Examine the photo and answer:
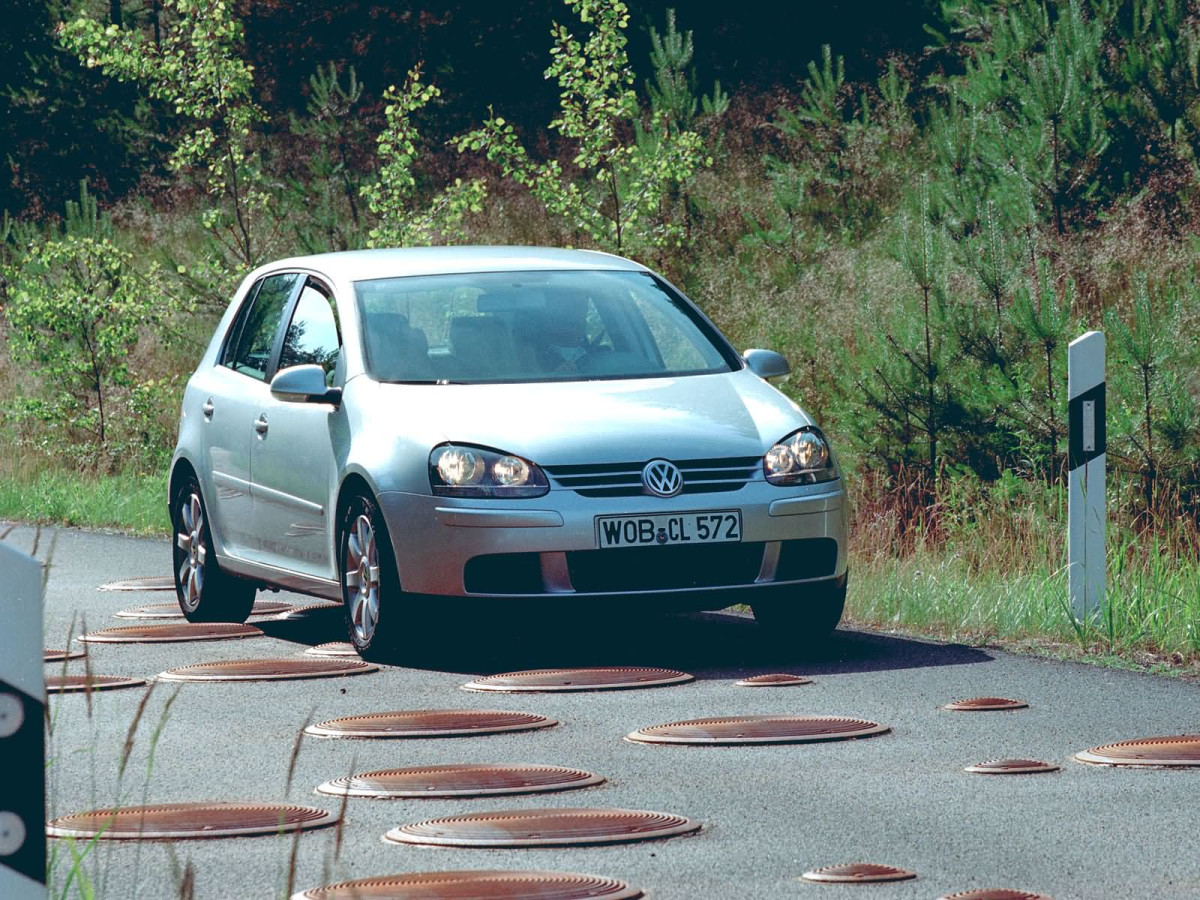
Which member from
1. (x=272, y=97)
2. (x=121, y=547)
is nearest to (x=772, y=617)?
(x=121, y=547)

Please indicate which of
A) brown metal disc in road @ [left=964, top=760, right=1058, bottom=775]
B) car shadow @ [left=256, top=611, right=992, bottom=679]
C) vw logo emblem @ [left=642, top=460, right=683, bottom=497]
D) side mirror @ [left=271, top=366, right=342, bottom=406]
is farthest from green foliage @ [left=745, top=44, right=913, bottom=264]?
brown metal disc in road @ [left=964, top=760, right=1058, bottom=775]

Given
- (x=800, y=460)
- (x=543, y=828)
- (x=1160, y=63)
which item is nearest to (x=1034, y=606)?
(x=800, y=460)

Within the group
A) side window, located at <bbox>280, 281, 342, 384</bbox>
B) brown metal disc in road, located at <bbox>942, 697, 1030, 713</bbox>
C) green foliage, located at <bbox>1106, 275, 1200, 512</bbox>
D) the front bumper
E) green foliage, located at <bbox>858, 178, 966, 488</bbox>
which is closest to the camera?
brown metal disc in road, located at <bbox>942, 697, 1030, 713</bbox>

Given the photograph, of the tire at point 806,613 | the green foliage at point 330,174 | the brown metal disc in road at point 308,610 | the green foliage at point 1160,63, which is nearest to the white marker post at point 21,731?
the tire at point 806,613

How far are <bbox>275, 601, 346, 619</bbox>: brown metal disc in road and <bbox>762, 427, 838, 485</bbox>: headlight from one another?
2.85 m

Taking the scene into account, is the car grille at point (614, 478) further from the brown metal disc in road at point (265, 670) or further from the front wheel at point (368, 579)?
the brown metal disc in road at point (265, 670)

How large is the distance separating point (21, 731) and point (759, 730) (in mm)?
4341

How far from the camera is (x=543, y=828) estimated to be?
17.9 ft

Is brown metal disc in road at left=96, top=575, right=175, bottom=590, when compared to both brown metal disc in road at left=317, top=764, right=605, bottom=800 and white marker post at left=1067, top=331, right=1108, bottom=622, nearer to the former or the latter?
white marker post at left=1067, top=331, right=1108, bottom=622

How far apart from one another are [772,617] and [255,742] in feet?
9.22

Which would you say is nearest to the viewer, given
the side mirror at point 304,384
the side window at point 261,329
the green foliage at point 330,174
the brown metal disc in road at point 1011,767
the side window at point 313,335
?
the brown metal disc in road at point 1011,767

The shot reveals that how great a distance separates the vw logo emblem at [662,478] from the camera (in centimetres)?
838

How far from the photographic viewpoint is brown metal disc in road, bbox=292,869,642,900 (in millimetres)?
4691

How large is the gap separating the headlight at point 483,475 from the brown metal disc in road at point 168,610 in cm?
264
